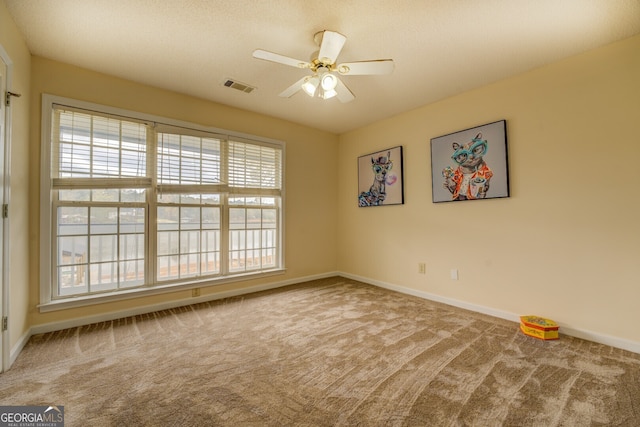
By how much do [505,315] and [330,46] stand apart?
3142mm

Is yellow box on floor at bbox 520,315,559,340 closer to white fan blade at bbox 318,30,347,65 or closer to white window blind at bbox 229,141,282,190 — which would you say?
white fan blade at bbox 318,30,347,65

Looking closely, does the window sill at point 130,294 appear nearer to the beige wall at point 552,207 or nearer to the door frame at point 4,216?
the door frame at point 4,216

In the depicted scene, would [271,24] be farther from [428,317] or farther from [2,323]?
[428,317]

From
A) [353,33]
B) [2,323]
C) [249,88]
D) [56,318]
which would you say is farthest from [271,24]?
[56,318]

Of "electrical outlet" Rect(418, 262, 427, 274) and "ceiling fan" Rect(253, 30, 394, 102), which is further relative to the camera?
"electrical outlet" Rect(418, 262, 427, 274)

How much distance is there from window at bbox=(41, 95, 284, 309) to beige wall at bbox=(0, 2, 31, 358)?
0.17 metres

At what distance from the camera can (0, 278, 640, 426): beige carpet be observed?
151cm

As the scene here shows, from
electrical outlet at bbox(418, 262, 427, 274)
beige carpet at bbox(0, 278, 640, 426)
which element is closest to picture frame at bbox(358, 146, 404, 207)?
electrical outlet at bbox(418, 262, 427, 274)

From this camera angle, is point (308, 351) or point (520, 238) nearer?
point (308, 351)

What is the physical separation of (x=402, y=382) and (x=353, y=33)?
263 cm

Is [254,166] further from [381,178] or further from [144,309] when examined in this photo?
[144,309]

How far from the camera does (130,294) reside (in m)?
2.95

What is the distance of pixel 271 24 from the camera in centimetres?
211

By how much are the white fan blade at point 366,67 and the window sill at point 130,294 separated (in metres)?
2.89
